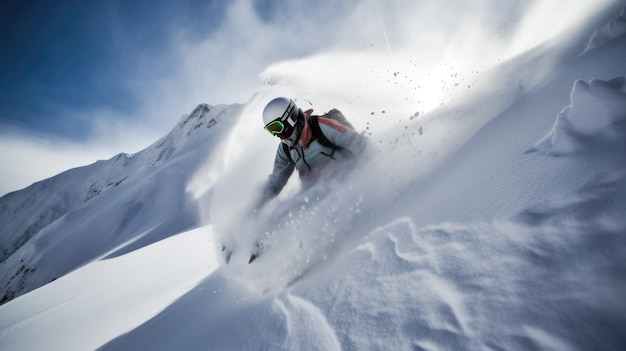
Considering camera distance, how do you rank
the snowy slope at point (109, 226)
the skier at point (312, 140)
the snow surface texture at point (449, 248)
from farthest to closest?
the snowy slope at point (109, 226)
the skier at point (312, 140)
the snow surface texture at point (449, 248)

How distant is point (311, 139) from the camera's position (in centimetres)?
432

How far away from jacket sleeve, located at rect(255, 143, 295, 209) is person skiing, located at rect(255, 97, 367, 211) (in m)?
0.15

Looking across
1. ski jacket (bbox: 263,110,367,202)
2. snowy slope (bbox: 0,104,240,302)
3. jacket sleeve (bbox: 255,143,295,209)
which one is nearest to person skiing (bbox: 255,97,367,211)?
ski jacket (bbox: 263,110,367,202)

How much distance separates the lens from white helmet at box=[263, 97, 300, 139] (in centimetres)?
407

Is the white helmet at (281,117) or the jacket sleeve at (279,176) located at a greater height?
the white helmet at (281,117)

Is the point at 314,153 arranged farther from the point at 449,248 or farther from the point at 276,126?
the point at 449,248

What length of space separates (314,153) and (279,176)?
35.3 inches

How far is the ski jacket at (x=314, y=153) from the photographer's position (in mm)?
3980

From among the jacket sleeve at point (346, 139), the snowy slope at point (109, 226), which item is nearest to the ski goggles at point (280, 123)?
the jacket sleeve at point (346, 139)

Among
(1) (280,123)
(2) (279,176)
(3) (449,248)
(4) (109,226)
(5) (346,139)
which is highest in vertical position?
(4) (109,226)

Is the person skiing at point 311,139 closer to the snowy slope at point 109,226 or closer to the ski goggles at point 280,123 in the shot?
the ski goggles at point 280,123

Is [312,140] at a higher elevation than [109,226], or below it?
below

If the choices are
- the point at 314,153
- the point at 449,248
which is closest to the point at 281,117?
the point at 314,153

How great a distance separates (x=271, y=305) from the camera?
2166 mm
